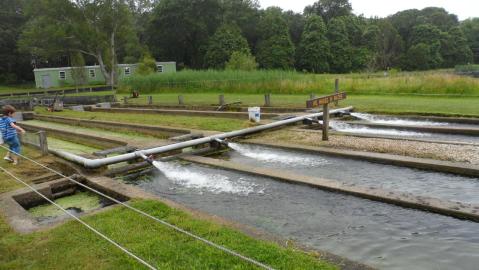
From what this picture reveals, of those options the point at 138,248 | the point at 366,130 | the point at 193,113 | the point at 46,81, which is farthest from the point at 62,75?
the point at 138,248

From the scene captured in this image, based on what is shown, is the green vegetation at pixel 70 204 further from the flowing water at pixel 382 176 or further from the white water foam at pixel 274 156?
the white water foam at pixel 274 156

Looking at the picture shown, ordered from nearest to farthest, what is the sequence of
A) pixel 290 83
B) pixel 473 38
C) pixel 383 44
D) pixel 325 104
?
pixel 325 104 < pixel 290 83 < pixel 383 44 < pixel 473 38

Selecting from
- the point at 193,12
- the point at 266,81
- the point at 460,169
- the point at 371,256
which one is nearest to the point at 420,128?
the point at 460,169

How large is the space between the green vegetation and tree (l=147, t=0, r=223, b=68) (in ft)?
181

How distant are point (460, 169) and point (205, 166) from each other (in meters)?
5.04

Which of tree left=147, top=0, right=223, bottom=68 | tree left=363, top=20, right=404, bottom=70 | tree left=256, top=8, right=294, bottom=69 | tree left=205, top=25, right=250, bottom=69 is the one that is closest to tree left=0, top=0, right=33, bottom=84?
tree left=147, top=0, right=223, bottom=68

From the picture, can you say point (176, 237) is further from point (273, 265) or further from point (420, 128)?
point (420, 128)

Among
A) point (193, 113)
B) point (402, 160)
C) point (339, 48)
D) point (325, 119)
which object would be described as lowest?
point (402, 160)

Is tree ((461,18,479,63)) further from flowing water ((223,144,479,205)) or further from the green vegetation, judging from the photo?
the green vegetation

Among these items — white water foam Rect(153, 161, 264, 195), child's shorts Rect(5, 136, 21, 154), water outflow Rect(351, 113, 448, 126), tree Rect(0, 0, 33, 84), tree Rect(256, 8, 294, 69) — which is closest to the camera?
→ white water foam Rect(153, 161, 264, 195)

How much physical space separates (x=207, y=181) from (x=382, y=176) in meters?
3.30

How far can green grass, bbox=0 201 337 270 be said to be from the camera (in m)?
4.09

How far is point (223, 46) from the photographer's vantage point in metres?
56.3

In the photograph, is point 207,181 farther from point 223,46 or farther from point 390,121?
point 223,46
